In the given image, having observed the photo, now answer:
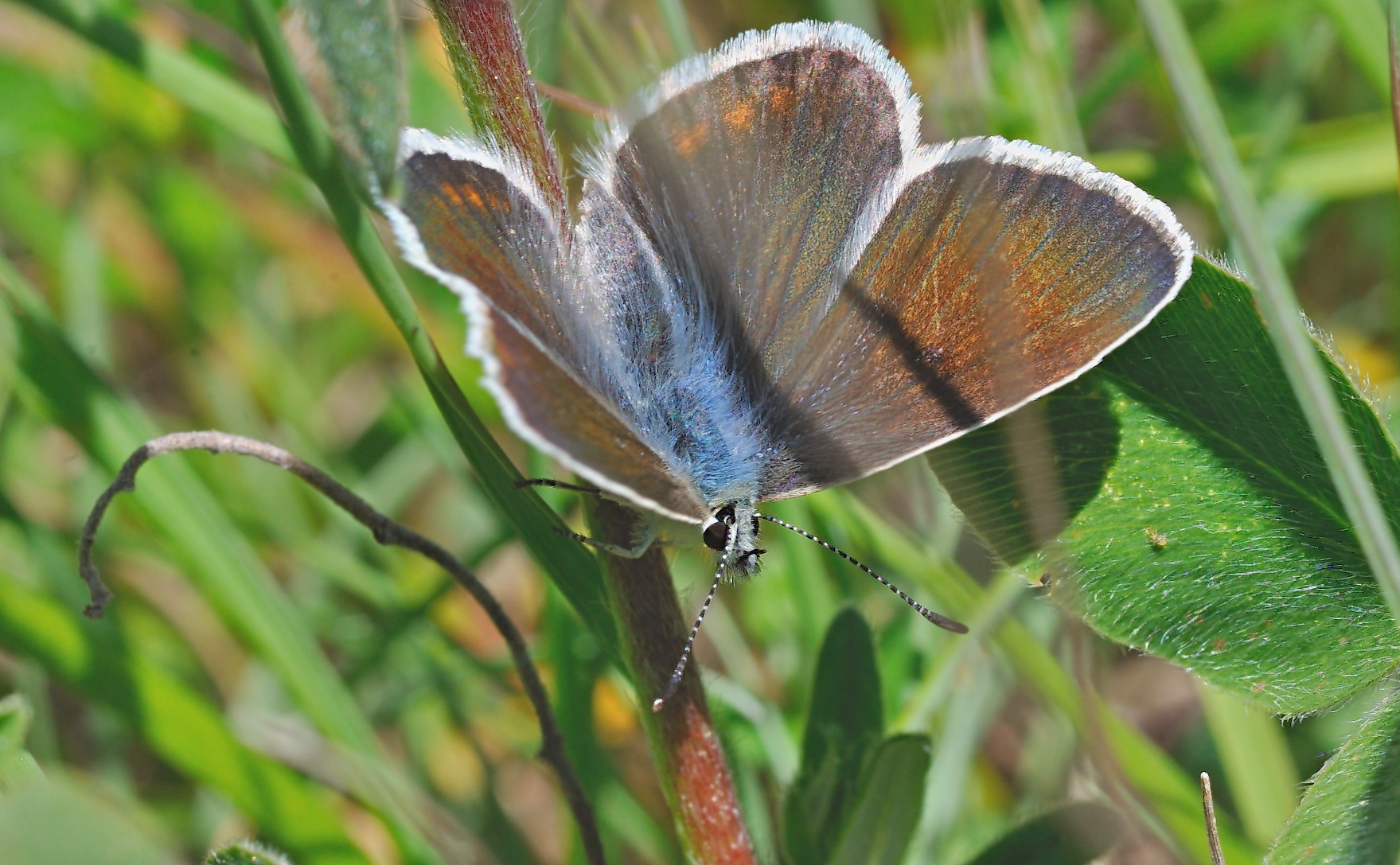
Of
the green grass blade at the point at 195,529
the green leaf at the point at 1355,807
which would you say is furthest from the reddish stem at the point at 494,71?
the green leaf at the point at 1355,807

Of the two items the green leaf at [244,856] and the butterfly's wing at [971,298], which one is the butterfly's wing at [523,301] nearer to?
the butterfly's wing at [971,298]

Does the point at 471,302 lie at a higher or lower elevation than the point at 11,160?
lower

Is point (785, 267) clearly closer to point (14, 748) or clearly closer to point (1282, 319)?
point (1282, 319)

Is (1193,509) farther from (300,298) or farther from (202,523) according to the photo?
(300,298)

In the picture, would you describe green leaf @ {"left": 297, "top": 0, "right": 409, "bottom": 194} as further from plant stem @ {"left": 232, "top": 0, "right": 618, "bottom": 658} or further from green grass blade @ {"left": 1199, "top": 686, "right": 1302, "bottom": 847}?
green grass blade @ {"left": 1199, "top": 686, "right": 1302, "bottom": 847}

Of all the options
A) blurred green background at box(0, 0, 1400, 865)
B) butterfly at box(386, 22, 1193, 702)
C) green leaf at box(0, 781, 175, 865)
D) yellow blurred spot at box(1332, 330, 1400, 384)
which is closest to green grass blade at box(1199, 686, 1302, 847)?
blurred green background at box(0, 0, 1400, 865)

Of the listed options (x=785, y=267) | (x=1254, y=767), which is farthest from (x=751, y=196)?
(x=1254, y=767)

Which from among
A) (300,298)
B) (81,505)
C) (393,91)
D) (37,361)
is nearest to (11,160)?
(300,298)

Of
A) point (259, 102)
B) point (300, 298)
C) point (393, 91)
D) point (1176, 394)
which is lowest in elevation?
point (393, 91)
